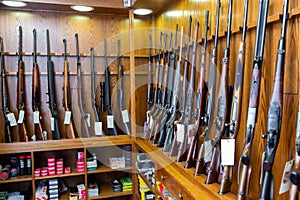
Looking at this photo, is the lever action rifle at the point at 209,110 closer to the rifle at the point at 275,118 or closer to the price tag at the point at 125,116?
the rifle at the point at 275,118

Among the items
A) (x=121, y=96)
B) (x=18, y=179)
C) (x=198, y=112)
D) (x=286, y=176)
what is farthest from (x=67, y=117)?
(x=286, y=176)

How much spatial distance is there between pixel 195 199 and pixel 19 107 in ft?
6.36

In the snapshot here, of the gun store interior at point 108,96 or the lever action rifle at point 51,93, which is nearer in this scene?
the gun store interior at point 108,96

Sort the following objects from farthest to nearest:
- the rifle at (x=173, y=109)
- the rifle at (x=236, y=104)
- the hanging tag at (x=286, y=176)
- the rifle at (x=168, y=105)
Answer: the rifle at (x=168, y=105)
the rifle at (x=173, y=109)
the rifle at (x=236, y=104)
the hanging tag at (x=286, y=176)

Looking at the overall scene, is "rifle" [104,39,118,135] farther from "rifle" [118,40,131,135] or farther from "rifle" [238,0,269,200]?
"rifle" [238,0,269,200]

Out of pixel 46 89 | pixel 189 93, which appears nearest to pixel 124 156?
pixel 46 89

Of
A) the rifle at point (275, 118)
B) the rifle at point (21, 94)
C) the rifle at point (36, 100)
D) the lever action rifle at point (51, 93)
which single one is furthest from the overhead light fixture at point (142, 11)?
the rifle at point (275, 118)

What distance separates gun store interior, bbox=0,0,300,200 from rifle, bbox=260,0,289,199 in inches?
13.6

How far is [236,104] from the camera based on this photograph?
108 cm

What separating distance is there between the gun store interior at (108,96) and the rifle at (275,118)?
0.34 meters

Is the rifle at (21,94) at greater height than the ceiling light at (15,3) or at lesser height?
lesser

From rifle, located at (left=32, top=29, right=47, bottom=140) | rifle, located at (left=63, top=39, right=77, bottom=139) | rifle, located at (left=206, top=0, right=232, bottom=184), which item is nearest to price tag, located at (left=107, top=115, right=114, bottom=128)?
rifle, located at (left=63, top=39, right=77, bottom=139)

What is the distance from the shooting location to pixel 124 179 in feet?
8.40

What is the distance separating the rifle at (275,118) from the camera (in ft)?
2.89
